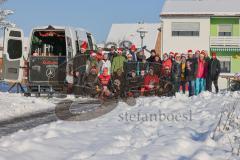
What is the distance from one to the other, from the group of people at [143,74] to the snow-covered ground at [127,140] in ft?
20.8

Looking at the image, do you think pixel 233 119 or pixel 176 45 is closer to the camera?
pixel 233 119

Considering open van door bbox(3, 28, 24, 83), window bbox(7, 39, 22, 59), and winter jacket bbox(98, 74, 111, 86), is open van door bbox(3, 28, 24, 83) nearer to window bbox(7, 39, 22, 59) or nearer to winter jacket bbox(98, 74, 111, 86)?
window bbox(7, 39, 22, 59)

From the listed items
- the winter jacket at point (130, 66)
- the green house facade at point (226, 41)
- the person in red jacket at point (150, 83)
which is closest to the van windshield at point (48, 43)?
the winter jacket at point (130, 66)

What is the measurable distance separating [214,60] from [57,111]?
6649mm

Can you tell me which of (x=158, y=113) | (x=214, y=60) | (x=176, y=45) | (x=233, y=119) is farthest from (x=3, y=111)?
(x=176, y=45)

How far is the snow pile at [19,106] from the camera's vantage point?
44.1ft

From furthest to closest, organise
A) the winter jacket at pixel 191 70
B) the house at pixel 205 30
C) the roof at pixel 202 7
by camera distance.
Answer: the house at pixel 205 30
the roof at pixel 202 7
the winter jacket at pixel 191 70

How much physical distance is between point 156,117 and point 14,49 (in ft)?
31.0

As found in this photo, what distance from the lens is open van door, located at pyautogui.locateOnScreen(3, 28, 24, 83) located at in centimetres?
1877

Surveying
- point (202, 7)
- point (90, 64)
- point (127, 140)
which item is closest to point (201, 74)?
point (90, 64)

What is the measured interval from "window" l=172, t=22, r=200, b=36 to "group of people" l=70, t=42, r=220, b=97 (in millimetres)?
26670

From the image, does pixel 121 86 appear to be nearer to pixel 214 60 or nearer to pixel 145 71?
pixel 145 71

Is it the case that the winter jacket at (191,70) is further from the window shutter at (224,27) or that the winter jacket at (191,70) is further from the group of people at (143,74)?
the window shutter at (224,27)

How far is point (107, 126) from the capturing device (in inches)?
377
